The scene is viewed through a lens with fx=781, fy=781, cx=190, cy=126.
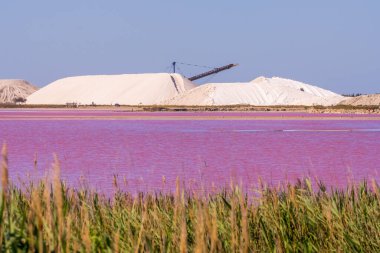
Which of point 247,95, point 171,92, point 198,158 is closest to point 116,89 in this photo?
point 171,92

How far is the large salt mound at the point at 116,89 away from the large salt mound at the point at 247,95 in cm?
1519

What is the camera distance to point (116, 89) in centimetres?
17362

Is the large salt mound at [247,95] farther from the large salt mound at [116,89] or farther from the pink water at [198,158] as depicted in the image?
the pink water at [198,158]

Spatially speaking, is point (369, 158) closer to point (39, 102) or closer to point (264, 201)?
point (264, 201)

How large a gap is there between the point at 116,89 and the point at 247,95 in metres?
40.5

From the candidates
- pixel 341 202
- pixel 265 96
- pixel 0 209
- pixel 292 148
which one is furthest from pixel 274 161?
pixel 265 96

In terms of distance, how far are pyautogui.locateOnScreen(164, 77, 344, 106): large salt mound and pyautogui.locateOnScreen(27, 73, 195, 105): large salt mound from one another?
49.9ft

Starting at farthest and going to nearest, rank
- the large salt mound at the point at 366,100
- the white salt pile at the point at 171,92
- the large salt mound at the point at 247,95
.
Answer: the white salt pile at the point at 171,92
the large salt mound at the point at 247,95
the large salt mound at the point at 366,100

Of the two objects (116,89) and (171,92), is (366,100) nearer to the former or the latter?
(171,92)

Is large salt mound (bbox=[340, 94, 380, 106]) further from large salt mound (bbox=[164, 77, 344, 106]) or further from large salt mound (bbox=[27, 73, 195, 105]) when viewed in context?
large salt mound (bbox=[27, 73, 195, 105])

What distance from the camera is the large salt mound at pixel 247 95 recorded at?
453 feet

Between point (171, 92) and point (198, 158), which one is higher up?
point (198, 158)

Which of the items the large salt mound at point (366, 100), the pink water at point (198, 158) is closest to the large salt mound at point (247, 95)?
the large salt mound at point (366, 100)

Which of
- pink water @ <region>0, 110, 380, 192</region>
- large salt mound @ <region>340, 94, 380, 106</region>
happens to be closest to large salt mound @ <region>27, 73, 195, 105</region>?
large salt mound @ <region>340, 94, 380, 106</region>
